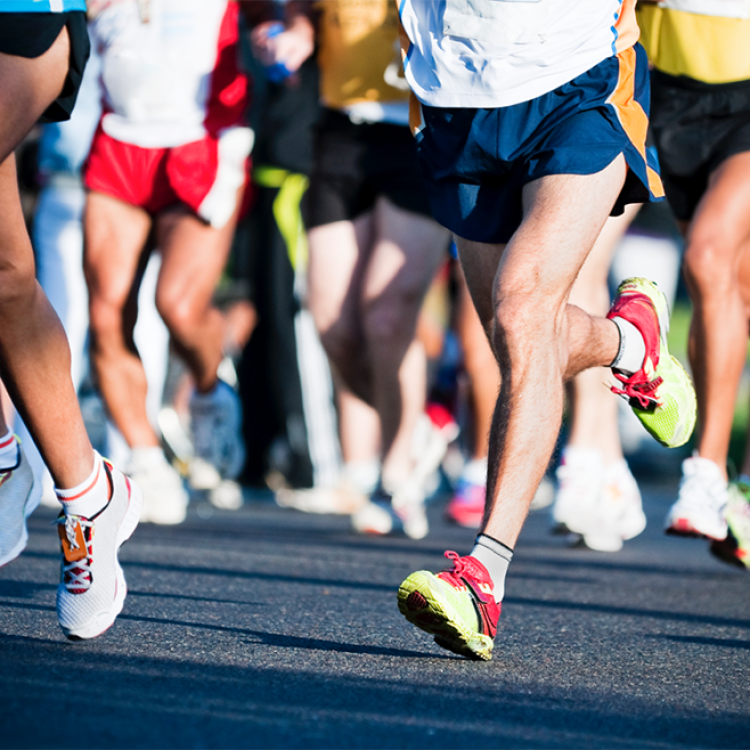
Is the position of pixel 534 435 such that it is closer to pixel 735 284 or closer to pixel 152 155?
pixel 735 284

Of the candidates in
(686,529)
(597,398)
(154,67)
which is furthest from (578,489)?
(154,67)

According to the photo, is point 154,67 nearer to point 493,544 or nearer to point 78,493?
point 78,493

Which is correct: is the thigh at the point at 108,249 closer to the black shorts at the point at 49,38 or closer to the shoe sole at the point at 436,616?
the black shorts at the point at 49,38

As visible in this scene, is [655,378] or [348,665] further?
[655,378]

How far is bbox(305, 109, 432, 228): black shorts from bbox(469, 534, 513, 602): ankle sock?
2.72m

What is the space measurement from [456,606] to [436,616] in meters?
0.04

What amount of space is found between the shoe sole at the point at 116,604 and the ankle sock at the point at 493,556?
694mm

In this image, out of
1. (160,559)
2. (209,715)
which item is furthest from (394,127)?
(209,715)

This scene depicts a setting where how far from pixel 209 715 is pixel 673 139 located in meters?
2.75

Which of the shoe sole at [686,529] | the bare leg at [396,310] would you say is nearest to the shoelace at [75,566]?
the shoe sole at [686,529]

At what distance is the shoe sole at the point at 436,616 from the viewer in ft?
6.86

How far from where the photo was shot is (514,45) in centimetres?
261

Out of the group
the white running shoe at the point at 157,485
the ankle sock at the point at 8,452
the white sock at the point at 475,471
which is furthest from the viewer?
the white sock at the point at 475,471

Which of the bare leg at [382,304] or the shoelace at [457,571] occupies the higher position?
the shoelace at [457,571]
